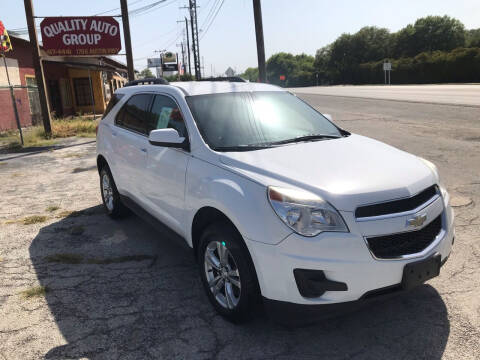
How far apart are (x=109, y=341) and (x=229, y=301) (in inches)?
35.7

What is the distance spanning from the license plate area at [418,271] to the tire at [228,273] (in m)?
0.96

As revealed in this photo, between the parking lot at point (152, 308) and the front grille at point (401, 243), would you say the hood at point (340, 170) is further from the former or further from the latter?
the parking lot at point (152, 308)

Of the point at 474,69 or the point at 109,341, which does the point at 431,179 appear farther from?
the point at 474,69

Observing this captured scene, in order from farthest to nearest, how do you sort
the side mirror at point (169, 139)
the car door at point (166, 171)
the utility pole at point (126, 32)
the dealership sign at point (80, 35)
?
1. the dealership sign at point (80, 35)
2. the utility pole at point (126, 32)
3. the car door at point (166, 171)
4. the side mirror at point (169, 139)

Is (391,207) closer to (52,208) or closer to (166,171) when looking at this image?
(166,171)

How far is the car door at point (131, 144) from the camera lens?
454cm

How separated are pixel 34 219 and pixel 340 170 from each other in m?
4.75

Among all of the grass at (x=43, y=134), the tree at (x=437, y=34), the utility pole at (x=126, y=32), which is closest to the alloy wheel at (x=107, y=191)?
the grass at (x=43, y=134)

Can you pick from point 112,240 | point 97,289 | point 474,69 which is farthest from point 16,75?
point 474,69

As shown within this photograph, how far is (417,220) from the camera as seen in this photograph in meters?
2.71

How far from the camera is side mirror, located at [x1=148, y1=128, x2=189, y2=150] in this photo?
3.53 meters

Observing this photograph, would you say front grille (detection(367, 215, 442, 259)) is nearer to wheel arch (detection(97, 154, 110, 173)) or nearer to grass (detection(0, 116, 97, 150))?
wheel arch (detection(97, 154, 110, 173))

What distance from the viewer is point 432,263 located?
2.76 m

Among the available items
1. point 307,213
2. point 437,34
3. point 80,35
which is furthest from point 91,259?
point 437,34
